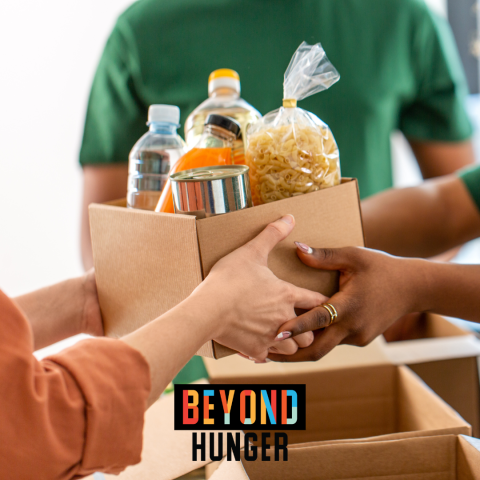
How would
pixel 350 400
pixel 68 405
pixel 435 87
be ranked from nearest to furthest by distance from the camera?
pixel 68 405
pixel 350 400
pixel 435 87

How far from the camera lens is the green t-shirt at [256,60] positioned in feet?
4.18

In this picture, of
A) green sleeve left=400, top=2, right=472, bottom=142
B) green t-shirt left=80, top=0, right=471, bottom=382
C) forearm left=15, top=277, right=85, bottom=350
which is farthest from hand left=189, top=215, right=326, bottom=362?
green sleeve left=400, top=2, right=472, bottom=142

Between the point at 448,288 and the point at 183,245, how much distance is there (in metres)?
0.47

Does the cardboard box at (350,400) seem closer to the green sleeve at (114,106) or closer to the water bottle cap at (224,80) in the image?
the water bottle cap at (224,80)

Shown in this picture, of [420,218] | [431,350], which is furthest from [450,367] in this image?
[420,218]

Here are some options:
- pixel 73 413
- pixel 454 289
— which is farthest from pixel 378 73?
pixel 73 413

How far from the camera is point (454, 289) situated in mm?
798

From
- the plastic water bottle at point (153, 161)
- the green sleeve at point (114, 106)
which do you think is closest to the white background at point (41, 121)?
the green sleeve at point (114, 106)

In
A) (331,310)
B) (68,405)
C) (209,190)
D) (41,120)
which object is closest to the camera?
(68,405)

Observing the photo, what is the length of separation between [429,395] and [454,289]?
20cm

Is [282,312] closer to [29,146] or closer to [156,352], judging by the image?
→ [156,352]

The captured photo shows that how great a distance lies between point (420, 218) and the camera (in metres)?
1.17

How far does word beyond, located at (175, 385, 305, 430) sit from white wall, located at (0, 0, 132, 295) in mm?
1753

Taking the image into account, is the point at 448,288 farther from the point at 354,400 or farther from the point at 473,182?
the point at 473,182
